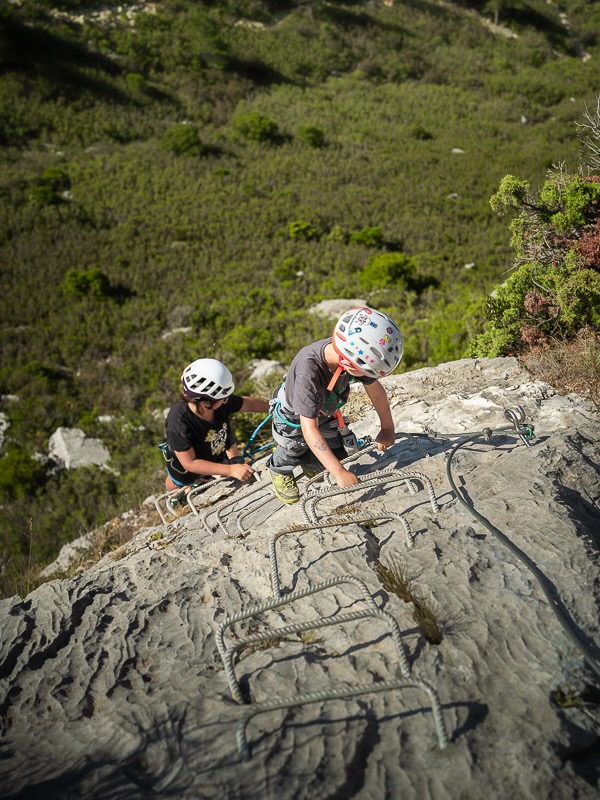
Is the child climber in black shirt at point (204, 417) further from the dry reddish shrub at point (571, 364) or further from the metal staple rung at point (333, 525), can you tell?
the dry reddish shrub at point (571, 364)

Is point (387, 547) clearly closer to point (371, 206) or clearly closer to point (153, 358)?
point (153, 358)

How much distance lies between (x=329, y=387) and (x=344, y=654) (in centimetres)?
178

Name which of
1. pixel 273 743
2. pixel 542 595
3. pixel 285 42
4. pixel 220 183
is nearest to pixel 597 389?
pixel 542 595

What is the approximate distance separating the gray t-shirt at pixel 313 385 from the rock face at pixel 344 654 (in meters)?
0.72

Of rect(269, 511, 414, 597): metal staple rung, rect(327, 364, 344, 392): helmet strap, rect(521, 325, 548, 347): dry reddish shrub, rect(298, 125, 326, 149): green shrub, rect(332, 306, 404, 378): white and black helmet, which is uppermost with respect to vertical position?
rect(332, 306, 404, 378): white and black helmet

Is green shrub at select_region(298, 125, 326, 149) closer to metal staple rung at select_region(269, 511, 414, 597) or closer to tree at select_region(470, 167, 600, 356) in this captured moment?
tree at select_region(470, 167, 600, 356)

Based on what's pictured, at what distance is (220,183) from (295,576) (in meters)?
27.5

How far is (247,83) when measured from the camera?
38531mm

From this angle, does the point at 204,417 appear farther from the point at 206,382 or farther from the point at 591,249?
the point at 591,249

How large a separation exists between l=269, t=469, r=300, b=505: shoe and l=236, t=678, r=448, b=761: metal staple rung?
2187mm

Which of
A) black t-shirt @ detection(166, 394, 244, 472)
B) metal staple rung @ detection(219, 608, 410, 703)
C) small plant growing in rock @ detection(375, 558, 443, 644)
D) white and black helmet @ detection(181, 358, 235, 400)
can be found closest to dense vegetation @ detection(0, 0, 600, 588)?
black t-shirt @ detection(166, 394, 244, 472)

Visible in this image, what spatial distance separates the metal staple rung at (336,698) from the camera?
190 centimetres

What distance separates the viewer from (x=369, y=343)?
3412 millimetres

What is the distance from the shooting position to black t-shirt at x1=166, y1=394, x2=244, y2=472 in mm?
4906
